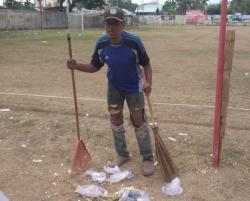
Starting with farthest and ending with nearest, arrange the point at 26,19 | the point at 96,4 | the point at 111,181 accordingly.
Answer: the point at 96,4 → the point at 26,19 → the point at 111,181

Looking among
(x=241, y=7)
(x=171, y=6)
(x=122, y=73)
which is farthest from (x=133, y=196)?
(x=171, y=6)

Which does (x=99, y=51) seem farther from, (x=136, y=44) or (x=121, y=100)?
(x=121, y=100)

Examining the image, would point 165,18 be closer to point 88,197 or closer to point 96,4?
point 96,4

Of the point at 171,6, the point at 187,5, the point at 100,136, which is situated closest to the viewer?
the point at 100,136

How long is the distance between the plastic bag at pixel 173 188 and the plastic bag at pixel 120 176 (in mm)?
449

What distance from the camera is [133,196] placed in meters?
4.58

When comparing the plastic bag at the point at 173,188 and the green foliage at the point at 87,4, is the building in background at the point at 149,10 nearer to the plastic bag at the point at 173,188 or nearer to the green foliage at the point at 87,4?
the green foliage at the point at 87,4

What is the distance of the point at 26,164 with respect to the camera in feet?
18.3

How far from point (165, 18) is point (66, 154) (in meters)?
84.6

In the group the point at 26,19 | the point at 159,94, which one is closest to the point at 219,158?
the point at 159,94

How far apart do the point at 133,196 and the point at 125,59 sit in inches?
53.8

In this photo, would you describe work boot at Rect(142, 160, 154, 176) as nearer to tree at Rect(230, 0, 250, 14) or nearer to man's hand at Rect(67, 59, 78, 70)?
man's hand at Rect(67, 59, 78, 70)

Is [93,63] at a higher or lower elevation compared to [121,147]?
higher

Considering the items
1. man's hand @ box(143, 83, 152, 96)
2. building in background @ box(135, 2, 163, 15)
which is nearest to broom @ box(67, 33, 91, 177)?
man's hand @ box(143, 83, 152, 96)
